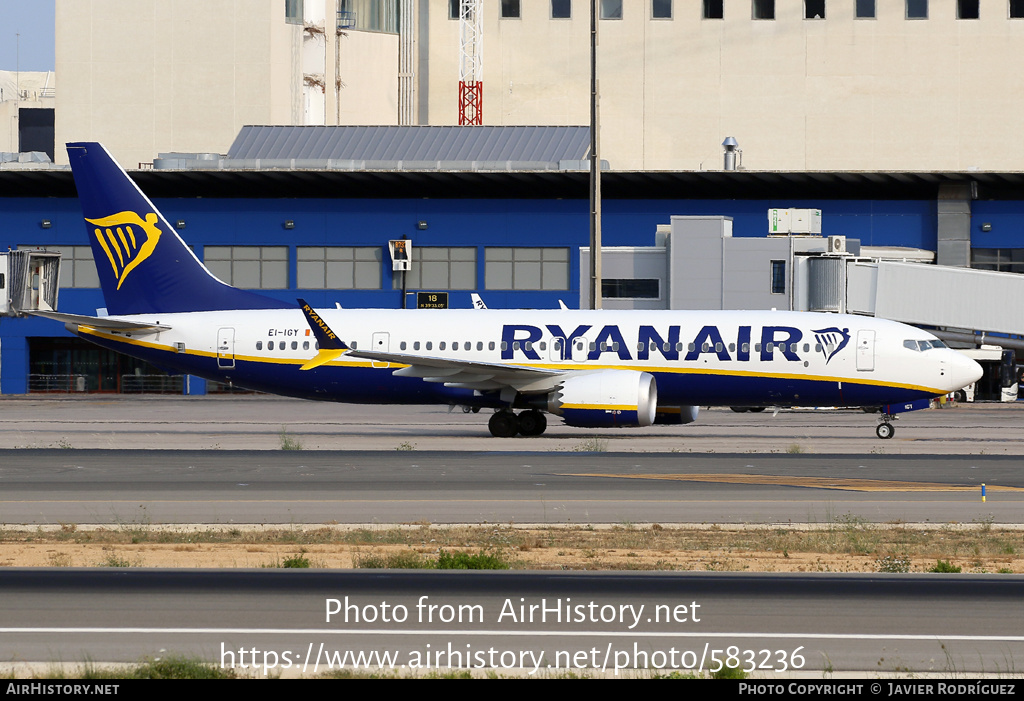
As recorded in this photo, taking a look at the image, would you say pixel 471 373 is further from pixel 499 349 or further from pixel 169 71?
pixel 169 71

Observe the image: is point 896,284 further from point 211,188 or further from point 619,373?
point 211,188

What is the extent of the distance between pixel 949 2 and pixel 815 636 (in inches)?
3276

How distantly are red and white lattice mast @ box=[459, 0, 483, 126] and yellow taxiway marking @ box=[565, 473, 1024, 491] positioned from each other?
6262cm

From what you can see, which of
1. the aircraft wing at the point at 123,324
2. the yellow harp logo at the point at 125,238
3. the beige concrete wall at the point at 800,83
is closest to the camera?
the aircraft wing at the point at 123,324

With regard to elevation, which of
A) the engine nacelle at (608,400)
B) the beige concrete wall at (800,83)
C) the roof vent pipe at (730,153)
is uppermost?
the beige concrete wall at (800,83)

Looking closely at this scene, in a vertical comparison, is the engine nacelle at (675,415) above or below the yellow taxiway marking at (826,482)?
above

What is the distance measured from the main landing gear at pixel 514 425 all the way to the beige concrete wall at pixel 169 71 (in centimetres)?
5255

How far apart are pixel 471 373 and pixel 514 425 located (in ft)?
7.76

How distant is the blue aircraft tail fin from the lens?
42969mm

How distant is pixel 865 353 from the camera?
38812 mm

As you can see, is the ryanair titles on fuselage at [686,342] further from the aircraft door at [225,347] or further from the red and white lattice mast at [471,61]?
the red and white lattice mast at [471,61]

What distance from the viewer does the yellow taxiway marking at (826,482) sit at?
1009 inches

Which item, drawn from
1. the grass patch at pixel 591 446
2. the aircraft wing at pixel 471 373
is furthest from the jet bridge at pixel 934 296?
the grass patch at pixel 591 446

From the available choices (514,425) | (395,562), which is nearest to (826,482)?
(395,562)
